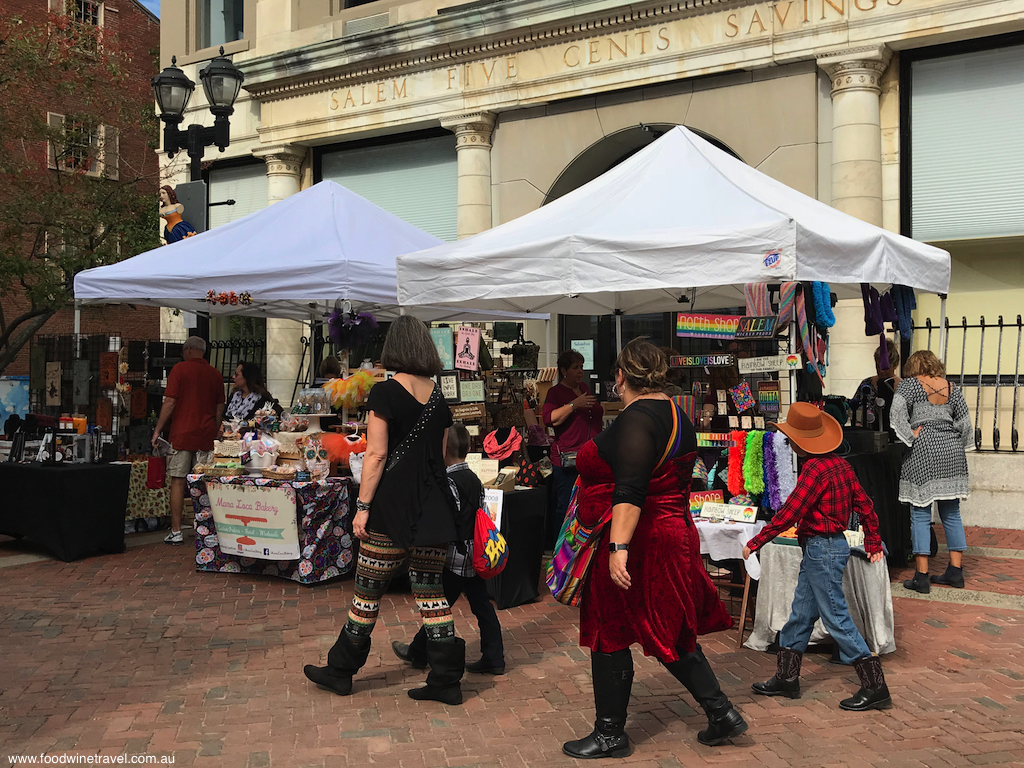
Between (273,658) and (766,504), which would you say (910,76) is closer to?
(766,504)

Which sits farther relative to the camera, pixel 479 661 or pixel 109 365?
pixel 109 365

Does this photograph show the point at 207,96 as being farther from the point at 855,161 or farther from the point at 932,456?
the point at 932,456

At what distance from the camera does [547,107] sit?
13.1 metres

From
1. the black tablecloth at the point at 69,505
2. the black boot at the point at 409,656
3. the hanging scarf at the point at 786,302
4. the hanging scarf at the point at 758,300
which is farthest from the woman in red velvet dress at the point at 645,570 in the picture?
the black tablecloth at the point at 69,505

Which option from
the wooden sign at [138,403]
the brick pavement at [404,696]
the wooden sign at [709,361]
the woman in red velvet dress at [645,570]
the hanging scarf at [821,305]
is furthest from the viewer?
the wooden sign at [138,403]

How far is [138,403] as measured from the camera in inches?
432

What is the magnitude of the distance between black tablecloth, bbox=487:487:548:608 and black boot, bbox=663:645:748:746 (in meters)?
2.53

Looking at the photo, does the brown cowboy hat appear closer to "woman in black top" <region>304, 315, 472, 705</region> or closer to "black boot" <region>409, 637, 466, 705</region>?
"woman in black top" <region>304, 315, 472, 705</region>

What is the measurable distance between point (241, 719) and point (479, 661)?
4.44ft

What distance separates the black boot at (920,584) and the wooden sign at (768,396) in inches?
78.2

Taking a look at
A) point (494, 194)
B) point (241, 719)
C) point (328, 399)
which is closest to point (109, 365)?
point (328, 399)

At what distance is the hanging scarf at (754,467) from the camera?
6285 millimetres

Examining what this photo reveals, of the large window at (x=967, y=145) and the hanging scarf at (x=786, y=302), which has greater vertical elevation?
the large window at (x=967, y=145)

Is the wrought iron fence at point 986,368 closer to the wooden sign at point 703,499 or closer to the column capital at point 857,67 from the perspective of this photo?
the column capital at point 857,67
